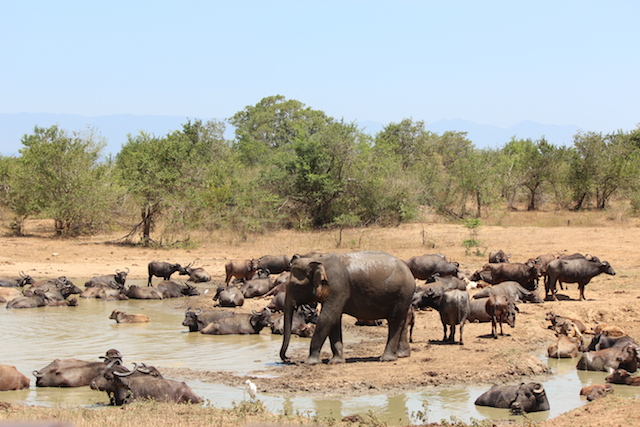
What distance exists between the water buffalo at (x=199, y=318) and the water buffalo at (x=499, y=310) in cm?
545

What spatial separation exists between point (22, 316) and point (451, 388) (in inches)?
440

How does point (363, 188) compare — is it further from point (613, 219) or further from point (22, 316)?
point (22, 316)

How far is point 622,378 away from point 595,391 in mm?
977

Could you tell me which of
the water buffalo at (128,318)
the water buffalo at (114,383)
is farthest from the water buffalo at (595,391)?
the water buffalo at (128,318)

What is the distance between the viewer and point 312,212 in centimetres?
3825

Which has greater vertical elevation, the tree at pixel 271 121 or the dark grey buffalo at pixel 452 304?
the tree at pixel 271 121

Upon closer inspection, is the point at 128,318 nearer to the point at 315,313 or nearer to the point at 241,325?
the point at 241,325

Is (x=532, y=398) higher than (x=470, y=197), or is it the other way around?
(x=470, y=197)

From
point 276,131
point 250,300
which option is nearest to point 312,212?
point 250,300

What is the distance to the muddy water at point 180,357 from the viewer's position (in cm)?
914

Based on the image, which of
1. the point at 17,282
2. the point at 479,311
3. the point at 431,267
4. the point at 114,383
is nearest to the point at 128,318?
the point at 114,383

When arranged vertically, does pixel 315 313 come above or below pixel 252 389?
above

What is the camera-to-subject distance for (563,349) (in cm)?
1220

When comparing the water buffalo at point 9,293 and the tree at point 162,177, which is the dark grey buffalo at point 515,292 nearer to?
the water buffalo at point 9,293
